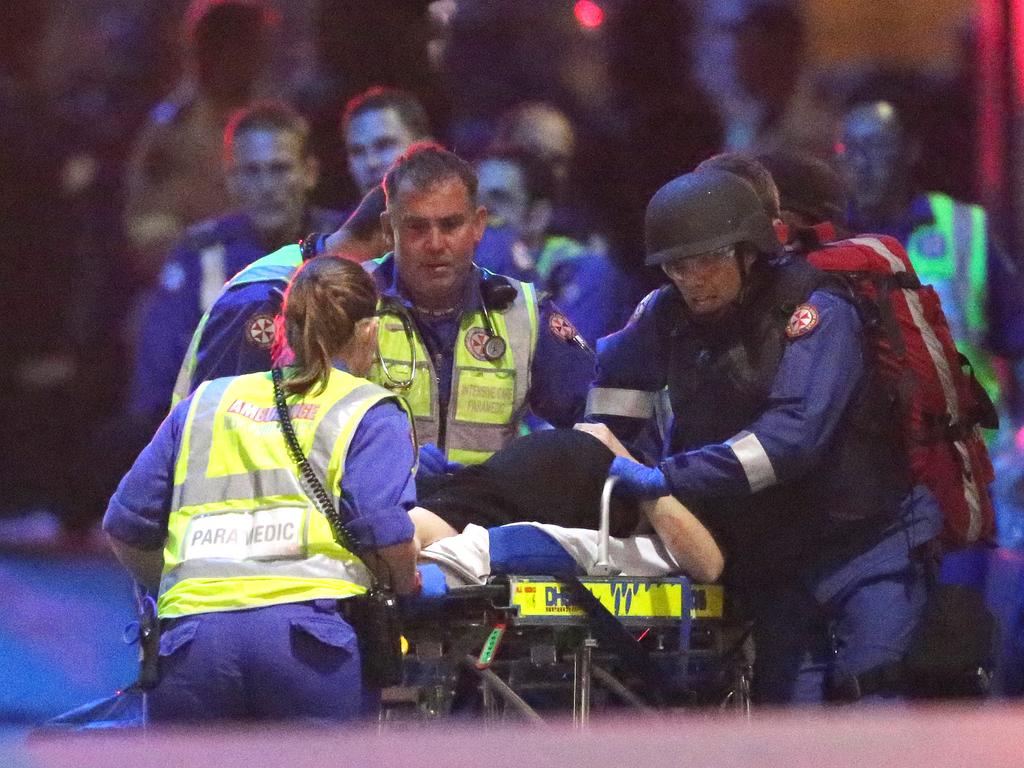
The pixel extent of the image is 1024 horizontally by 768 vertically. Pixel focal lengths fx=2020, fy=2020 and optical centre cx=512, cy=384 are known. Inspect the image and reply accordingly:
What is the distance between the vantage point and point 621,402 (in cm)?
469

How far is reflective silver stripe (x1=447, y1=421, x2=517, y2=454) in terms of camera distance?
4.79 m

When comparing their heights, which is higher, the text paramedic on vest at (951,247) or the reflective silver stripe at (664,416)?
the text paramedic on vest at (951,247)

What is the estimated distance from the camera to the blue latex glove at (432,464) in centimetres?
457

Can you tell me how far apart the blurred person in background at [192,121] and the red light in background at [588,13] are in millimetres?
1186

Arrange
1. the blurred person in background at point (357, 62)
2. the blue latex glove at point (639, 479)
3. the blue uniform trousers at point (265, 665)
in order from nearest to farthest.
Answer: the blue uniform trousers at point (265, 665) → the blue latex glove at point (639, 479) → the blurred person in background at point (357, 62)

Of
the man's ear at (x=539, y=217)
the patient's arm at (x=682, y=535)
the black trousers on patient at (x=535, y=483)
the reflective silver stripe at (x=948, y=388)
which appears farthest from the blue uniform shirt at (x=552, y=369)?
the man's ear at (x=539, y=217)

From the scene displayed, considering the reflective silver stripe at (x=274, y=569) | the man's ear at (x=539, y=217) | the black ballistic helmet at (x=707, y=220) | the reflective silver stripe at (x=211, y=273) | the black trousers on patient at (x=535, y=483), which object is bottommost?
the reflective silver stripe at (x=274, y=569)

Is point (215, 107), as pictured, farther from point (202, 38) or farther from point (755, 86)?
point (755, 86)

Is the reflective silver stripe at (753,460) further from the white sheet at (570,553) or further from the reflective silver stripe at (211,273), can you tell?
the reflective silver stripe at (211,273)

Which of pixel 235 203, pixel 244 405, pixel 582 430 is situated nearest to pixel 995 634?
pixel 582 430

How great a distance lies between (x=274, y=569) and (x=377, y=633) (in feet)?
0.74

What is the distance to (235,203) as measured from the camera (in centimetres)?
727

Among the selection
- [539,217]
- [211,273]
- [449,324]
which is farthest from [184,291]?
[449,324]

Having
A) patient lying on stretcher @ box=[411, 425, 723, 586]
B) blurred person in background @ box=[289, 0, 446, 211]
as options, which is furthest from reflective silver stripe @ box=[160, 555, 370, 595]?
blurred person in background @ box=[289, 0, 446, 211]
